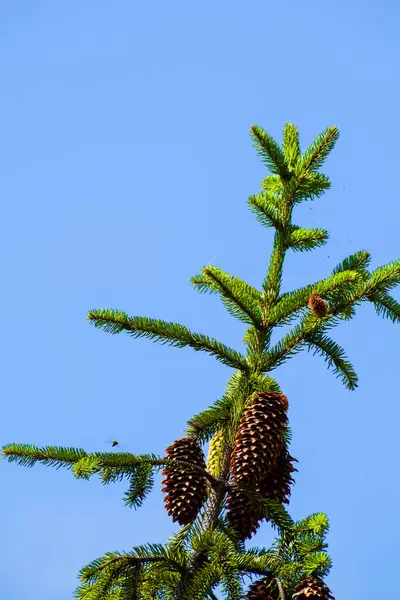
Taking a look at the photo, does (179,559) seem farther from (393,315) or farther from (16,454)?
(393,315)

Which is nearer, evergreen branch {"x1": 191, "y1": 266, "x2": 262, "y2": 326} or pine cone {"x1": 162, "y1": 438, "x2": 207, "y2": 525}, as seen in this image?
pine cone {"x1": 162, "y1": 438, "x2": 207, "y2": 525}

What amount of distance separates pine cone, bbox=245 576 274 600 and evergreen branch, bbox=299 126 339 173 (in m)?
2.88

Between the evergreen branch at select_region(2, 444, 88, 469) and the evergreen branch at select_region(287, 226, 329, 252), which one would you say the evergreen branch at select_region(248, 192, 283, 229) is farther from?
the evergreen branch at select_region(2, 444, 88, 469)

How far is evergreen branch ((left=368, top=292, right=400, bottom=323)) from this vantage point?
5484mm

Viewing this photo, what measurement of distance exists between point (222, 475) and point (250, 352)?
901 millimetres

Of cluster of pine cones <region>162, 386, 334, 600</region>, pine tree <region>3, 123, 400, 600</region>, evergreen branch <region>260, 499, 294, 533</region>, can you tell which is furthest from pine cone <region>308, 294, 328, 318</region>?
evergreen branch <region>260, 499, 294, 533</region>

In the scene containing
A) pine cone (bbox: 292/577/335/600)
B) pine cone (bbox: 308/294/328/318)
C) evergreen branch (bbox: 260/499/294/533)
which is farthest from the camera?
pine cone (bbox: 308/294/328/318)

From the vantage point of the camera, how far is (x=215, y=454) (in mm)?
5242

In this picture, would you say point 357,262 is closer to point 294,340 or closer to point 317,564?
point 294,340

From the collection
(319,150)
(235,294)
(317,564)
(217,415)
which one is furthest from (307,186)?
(317,564)

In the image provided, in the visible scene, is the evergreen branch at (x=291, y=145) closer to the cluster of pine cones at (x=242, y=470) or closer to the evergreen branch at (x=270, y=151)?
the evergreen branch at (x=270, y=151)

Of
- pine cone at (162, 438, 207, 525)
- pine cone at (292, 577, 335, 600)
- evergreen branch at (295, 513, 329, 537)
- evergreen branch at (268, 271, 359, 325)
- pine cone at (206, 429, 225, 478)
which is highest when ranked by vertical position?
A: evergreen branch at (268, 271, 359, 325)

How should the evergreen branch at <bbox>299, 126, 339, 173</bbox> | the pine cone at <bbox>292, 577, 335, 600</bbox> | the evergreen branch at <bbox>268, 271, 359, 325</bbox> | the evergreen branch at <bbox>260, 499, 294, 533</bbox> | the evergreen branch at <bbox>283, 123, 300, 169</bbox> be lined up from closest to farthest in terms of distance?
the pine cone at <bbox>292, 577, 335, 600</bbox> < the evergreen branch at <bbox>260, 499, 294, 533</bbox> < the evergreen branch at <bbox>268, 271, 359, 325</bbox> < the evergreen branch at <bbox>299, 126, 339, 173</bbox> < the evergreen branch at <bbox>283, 123, 300, 169</bbox>

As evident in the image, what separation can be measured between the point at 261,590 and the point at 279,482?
2.53 ft
